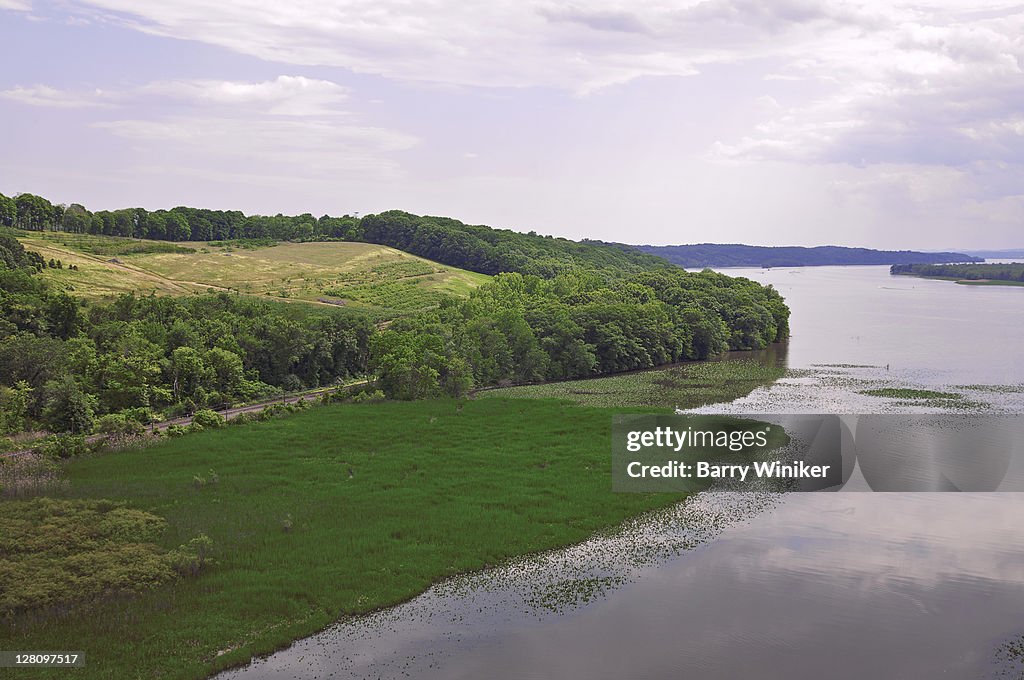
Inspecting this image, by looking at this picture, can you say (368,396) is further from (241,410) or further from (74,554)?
(74,554)

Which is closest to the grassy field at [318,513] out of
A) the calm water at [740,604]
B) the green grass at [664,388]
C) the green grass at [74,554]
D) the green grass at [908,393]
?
the green grass at [74,554]

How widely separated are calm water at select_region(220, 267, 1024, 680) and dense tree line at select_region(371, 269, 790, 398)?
170ft

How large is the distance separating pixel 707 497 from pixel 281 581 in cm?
3283

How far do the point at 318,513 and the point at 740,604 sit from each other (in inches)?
1118

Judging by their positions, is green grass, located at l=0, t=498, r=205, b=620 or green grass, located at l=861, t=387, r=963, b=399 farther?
green grass, located at l=861, t=387, r=963, b=399

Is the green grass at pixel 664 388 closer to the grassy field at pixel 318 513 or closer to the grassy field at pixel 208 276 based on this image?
the grassy field at pixel 318 513

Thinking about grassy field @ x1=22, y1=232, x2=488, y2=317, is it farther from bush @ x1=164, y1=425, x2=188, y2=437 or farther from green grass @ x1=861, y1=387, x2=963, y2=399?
green grass @ x1=861, y1=387, x2=963, y2=399

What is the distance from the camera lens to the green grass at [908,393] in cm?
9888

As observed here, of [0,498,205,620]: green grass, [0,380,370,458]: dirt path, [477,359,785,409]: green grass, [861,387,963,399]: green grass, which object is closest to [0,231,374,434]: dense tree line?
[0,380,370,458]: dirt path

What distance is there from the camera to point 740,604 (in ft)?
143

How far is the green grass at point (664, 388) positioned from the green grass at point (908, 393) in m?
15.9

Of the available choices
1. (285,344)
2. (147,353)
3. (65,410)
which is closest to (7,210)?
(285,344)

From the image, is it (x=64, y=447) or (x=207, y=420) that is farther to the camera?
(x=207, y=420)

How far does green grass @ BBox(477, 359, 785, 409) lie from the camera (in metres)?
103
